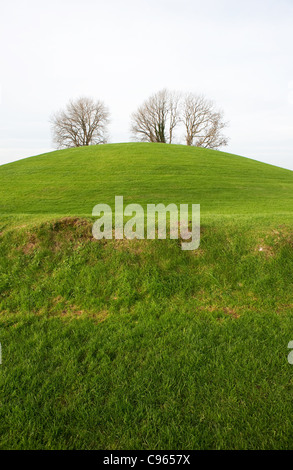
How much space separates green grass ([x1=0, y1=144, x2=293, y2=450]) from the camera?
2439mm

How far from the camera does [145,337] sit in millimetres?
3629

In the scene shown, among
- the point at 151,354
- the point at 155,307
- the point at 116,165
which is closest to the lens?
the point at 151,354

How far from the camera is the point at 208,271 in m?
5.07

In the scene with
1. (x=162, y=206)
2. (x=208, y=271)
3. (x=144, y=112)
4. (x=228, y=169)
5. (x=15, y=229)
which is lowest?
(x=208, y=271)

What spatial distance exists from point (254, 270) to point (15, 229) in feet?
19.5

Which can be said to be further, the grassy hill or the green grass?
the grassy hill

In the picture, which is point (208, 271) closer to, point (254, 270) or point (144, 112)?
point (254, 270)

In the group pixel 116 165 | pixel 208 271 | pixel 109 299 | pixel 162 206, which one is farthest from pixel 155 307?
pixel 116 165

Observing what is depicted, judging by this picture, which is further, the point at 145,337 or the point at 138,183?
the point at 138,183

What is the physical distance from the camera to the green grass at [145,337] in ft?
8.00

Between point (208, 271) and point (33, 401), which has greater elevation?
point (208, 271)

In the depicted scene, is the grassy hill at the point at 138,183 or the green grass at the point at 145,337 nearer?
the green grass at the point at 145,337
